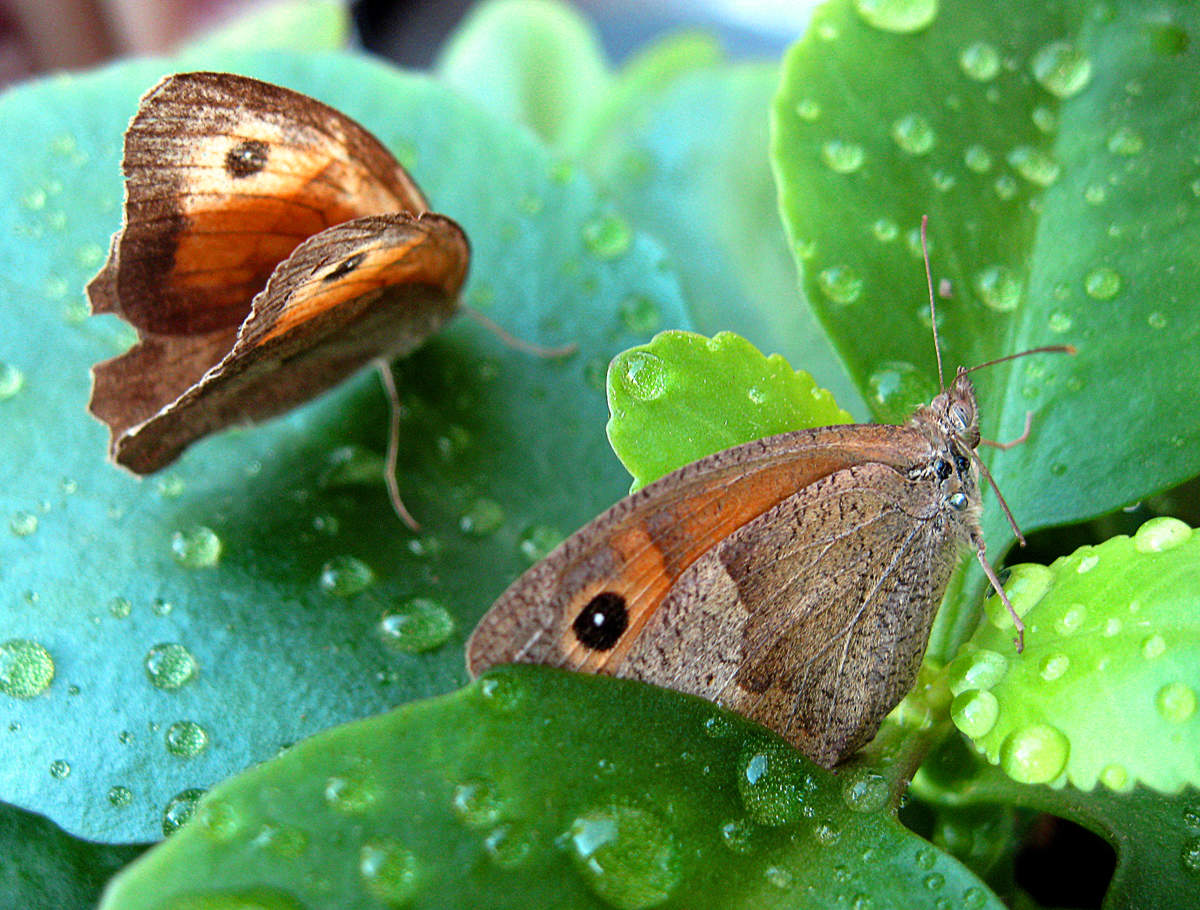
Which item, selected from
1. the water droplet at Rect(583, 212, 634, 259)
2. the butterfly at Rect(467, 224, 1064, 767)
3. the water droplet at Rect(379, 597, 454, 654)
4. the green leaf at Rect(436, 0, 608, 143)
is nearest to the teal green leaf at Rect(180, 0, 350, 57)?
the green leaf at Rect(436, 0, 608, 143)

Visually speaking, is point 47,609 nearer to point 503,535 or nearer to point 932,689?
point 503,535

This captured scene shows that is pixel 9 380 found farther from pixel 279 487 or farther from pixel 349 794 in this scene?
pixel 349 794

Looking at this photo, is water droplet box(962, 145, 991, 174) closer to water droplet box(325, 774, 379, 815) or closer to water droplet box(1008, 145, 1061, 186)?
water droplet box(1008, 145, 1061, 186)

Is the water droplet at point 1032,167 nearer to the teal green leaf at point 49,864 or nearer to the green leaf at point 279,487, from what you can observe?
the green leaf at point 279,487

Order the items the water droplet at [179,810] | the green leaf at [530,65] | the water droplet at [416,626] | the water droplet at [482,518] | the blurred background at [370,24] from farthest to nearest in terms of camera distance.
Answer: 1. the blurred background at [370,24]
2. the green leaf at [530,65]
3. the water droplet at [482,518]
4. the water droplet at [416,626]
5. the water droplet at [179,810]

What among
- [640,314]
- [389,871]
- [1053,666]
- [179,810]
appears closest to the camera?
[389,871]

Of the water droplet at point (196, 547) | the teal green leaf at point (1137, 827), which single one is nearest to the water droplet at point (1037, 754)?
the teal green leaf at point (1137, 827)

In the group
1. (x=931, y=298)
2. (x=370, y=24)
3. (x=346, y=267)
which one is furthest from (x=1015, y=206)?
(x=370, y=24)
